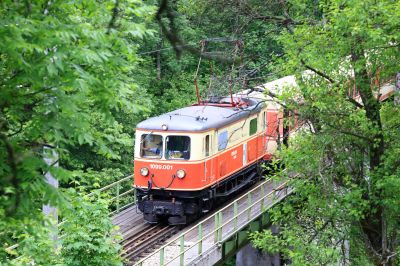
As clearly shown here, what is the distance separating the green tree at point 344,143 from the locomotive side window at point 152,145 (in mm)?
5676

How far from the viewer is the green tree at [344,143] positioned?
1282 cm

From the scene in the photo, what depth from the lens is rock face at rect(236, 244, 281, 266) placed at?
1041 inches

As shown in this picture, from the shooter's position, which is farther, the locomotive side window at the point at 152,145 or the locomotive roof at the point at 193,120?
the locomotive side window at the point at 152,145

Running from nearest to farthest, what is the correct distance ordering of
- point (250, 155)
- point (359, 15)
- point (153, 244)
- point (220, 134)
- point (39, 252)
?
1. point (39, 252)
2. point (359, 15)
3. point (153, 244)
4. point (220, 134)
5. point (250, 155)

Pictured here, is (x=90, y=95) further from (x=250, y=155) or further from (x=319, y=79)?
(x=250, y=155)

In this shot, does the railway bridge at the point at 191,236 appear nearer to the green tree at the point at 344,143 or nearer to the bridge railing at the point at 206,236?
the bridge railing at the point at 206,236

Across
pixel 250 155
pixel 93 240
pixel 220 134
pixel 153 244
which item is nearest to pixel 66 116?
pixel 93 240

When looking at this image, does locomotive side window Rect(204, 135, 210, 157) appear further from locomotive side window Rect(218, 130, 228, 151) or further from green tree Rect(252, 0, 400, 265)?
green tree Rect(252, 0, 400, 265)

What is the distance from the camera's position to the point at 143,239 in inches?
727

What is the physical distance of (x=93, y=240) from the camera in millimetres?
12953

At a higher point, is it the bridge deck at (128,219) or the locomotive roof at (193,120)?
the locomotive roof at (193,120)

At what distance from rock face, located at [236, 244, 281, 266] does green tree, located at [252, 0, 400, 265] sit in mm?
12055

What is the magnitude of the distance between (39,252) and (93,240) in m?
2.71

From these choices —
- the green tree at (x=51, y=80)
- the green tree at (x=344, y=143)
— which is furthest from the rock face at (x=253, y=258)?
the green tree at (x=51, y=80)
